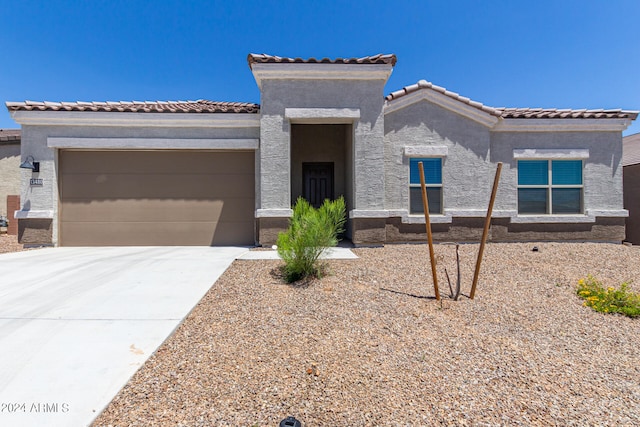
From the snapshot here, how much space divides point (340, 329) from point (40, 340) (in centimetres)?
307

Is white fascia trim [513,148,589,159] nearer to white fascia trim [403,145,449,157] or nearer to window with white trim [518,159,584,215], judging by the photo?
window with white trim [518,159,584,215]

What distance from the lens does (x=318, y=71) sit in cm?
773

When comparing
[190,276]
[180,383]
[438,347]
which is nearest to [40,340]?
[180,383]

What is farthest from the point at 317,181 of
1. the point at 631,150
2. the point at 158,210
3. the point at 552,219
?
the point at 631,150

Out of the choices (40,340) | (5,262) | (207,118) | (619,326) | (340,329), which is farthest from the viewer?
(207,118)

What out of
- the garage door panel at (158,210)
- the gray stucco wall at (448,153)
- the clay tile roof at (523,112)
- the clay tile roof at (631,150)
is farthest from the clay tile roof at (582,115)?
the garage door panel at (158,210)

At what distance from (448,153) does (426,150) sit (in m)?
0.68

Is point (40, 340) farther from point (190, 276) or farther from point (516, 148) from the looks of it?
point (516, 148)

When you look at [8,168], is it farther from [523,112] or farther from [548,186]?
[548,186]

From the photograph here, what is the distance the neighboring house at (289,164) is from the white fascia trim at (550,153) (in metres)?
0.03

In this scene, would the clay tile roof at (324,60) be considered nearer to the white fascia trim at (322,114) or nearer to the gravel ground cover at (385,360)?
the white fascia trim at (322,114)

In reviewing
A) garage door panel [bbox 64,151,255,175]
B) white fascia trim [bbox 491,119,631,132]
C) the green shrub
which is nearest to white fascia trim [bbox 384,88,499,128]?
white fascia trim [bbox 491,119,631,132]

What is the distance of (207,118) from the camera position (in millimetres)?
8359

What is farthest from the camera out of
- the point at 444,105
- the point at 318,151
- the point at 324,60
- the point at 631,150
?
the point at 631,150
